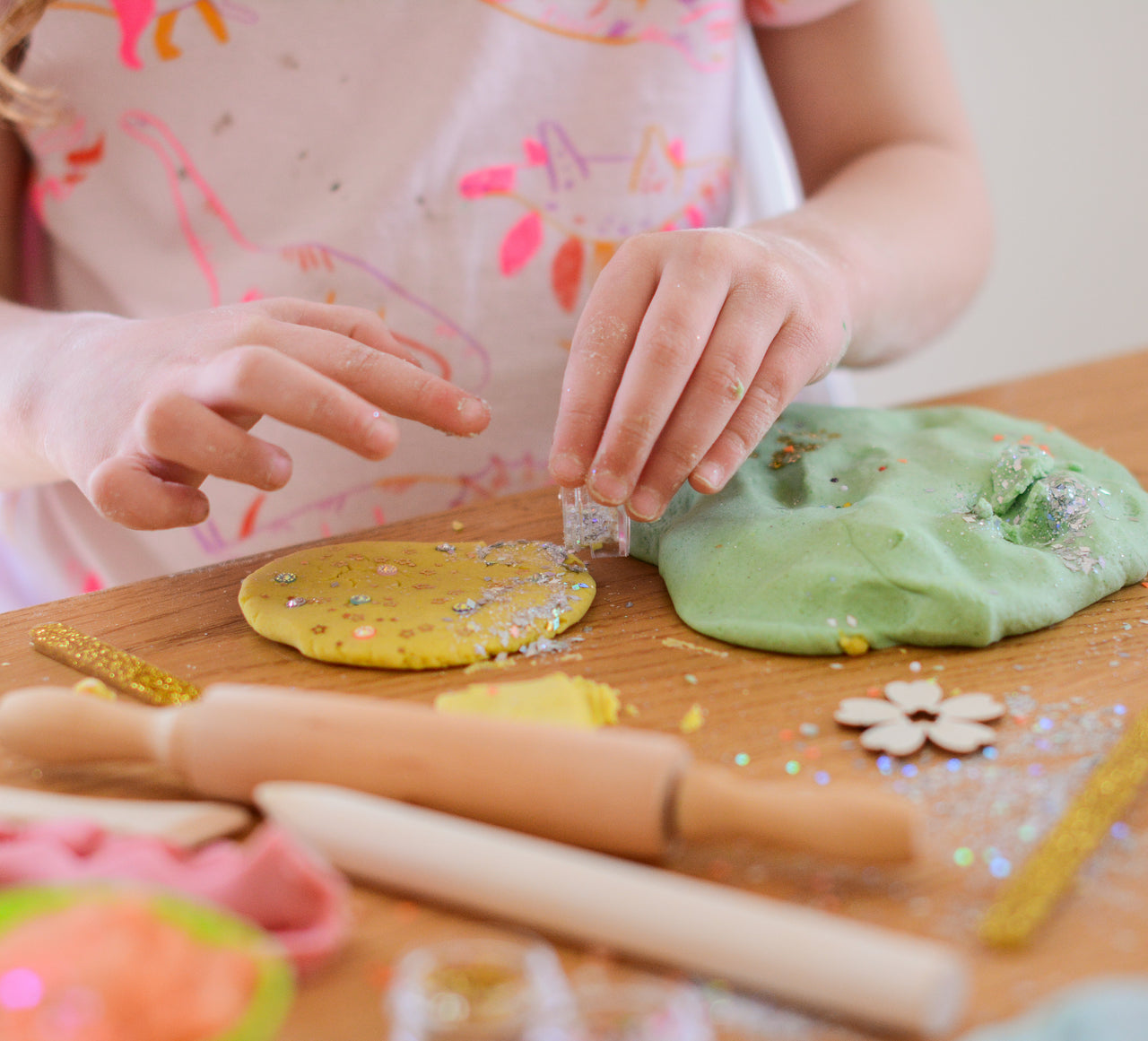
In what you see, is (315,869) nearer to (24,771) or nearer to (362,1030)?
(362,1030)

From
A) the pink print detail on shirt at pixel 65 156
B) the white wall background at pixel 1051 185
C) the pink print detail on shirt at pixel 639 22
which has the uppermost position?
the pink print detail on shirt at pixel 639 22

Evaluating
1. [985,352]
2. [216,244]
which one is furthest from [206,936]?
[985,352]

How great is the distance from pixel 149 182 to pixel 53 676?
54cm

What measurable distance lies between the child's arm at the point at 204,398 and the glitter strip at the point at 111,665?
8 centimetres

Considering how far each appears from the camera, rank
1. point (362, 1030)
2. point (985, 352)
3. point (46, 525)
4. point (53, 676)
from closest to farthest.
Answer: point (362, 1030) < point (53, 676) < point (46, 525) < point (985, 352)

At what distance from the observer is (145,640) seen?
2.09ft

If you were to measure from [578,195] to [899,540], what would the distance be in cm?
56

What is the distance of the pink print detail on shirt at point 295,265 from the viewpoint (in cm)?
94

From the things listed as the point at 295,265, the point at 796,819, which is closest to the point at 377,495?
the point at 295,265

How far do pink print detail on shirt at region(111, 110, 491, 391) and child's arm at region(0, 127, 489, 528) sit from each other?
0.93 ft

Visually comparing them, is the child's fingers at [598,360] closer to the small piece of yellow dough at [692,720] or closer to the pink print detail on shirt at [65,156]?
the small piece of yellow dough at [692,720]

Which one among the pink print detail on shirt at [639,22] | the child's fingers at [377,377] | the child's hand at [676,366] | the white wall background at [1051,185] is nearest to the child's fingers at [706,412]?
the child's hand at [676,366]

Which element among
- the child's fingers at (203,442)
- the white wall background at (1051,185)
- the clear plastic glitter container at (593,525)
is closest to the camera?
the child's fingers at (203,442)

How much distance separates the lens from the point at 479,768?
0.41m
